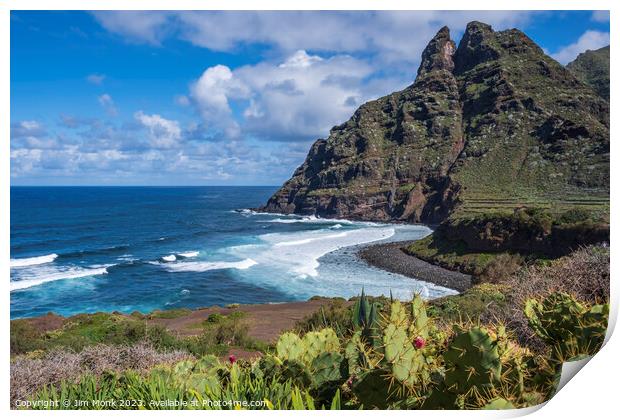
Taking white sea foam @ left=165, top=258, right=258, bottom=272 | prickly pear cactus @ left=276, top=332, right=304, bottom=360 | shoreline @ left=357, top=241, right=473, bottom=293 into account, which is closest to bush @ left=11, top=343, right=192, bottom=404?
prickly pear cactus @ left=276, top=332, right=304, bottom=360

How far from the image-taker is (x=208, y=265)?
29.1m

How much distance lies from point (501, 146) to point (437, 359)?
19.0m

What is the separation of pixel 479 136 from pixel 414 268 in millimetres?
8059

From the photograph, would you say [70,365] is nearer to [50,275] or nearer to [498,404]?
[498,404]

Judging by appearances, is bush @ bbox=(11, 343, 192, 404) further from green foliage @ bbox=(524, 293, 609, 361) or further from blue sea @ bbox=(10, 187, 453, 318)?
A: green foliage @ bbox=(524, 293, 609, 361)

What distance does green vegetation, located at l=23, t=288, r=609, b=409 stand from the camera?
9.14ft

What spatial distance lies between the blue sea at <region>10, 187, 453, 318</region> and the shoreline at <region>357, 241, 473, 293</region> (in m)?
0.87

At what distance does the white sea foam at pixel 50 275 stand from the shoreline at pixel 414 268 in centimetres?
1437

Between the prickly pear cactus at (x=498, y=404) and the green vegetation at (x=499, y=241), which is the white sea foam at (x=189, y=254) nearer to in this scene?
the green vegetation at (x=499, y=241)
